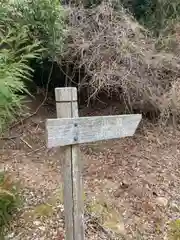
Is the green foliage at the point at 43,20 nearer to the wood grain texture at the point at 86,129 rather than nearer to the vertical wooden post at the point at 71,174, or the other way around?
the wood grain texture at the point at 86,129

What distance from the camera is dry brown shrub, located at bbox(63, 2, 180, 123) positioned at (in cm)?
491

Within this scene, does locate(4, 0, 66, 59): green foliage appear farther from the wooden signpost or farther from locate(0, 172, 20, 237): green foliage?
the wooden signpost

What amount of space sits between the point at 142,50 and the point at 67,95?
9.75 ft

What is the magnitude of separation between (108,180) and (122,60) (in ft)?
5.51

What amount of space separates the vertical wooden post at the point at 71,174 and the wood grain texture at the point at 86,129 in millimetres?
75

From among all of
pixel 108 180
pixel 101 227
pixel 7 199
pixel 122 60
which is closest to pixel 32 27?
pixel 122 60

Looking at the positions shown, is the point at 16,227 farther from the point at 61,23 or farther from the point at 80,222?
the point at 61,23

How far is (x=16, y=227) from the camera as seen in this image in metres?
3.38

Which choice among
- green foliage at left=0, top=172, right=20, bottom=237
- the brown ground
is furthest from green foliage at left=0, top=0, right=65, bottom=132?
green foliage at left=0, top=172, right=20, bottom=237

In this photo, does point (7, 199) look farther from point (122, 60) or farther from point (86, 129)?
point (122, 60)

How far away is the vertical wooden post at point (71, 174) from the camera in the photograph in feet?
7.77

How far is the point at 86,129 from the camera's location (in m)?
2.41

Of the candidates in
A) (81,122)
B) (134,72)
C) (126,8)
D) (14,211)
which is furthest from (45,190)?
(126,8)

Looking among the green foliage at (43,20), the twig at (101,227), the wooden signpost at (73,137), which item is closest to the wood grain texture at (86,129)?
the wooden signpost at (73,137)
